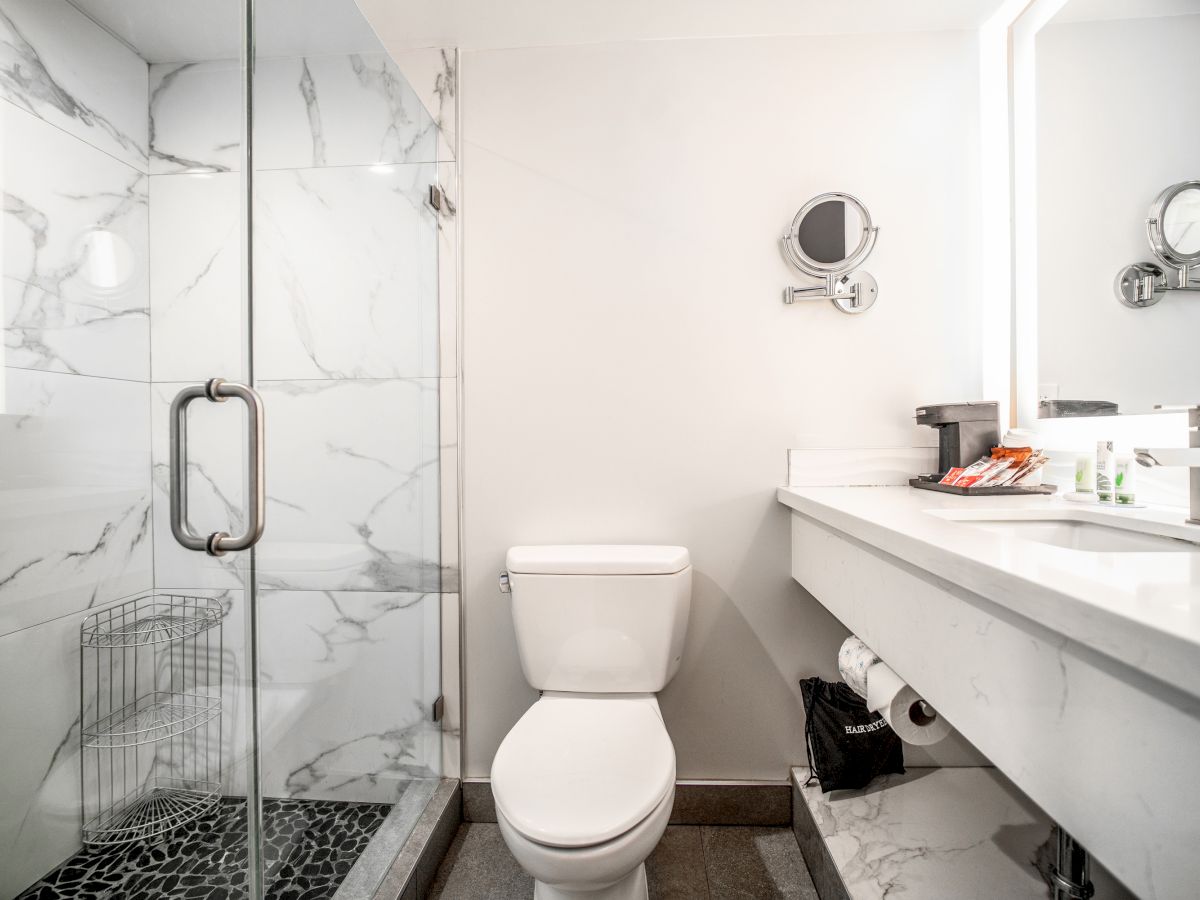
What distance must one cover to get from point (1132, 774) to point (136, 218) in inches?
48.9

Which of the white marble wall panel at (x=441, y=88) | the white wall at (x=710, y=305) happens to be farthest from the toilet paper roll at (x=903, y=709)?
the white marble wall panel at (x=441, y=88)

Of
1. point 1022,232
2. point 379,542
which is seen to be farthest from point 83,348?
point 1022,232

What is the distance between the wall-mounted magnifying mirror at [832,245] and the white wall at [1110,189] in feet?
1.41

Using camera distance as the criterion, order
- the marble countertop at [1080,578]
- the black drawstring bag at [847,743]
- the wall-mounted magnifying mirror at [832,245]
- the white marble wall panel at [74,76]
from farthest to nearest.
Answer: the wall-mounted magnifying mirror at [832,245] < the black drawstring bag at [847,743] < the white marble wall panel at [74,76] < the marble countertop at [1080,578]

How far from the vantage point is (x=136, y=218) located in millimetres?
729

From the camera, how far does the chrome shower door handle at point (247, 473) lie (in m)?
0.78

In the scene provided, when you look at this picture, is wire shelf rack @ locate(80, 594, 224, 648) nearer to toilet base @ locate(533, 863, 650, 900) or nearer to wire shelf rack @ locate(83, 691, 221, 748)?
wire shelf rack @ locate(83, 691, 221, 748)

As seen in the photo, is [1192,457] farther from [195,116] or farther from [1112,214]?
[195,116]

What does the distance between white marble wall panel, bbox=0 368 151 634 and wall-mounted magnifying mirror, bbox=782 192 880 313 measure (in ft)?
4.84

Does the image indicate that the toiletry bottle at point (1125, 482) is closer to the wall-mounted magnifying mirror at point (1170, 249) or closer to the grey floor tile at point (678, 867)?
the wall-mounted magnifying mirror at point (1170, 249)

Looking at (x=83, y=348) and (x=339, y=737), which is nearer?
(x=83, y=348)

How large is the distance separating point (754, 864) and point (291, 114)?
1886mm

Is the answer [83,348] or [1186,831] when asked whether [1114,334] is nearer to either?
[1186,831]

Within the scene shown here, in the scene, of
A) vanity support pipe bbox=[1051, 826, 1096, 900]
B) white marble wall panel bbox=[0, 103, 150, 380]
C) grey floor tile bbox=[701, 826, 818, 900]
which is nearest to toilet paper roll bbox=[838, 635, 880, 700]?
vanity support pipe bbox=[1051, 826, 1096, 900]
